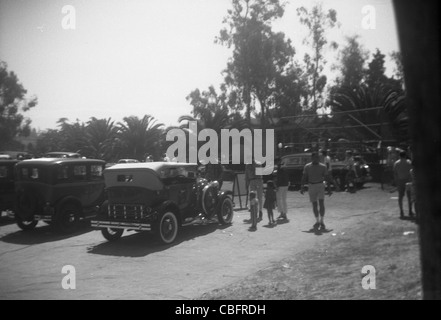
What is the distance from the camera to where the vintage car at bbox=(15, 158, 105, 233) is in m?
9.32

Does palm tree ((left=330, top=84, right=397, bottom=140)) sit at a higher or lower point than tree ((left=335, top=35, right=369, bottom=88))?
lower

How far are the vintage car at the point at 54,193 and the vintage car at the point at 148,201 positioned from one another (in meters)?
1.68

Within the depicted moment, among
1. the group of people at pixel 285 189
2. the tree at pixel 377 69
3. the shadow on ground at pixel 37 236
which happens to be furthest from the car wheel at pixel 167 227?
the tree at pixel 377 69

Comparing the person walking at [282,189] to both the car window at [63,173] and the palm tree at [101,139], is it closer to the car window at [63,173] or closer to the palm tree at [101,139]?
the car window at [63,173]

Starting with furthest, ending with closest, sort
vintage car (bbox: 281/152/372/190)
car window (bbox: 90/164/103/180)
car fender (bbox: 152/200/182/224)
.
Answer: vintage car (bbox: 281/152/372/190), car window (bbox: 90/164/103/180), car fender (bbox: 152/200/182/224)

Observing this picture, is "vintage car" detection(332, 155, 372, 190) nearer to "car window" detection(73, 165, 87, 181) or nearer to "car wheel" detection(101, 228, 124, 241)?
"car wheel" detection(101, 228, 124, 241)

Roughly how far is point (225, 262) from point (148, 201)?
8.45 ft

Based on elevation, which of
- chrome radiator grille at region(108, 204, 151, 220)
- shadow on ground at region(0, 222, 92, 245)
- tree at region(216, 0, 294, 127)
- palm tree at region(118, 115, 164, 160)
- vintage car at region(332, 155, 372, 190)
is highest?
tree at region(216, 0, 294, 127)

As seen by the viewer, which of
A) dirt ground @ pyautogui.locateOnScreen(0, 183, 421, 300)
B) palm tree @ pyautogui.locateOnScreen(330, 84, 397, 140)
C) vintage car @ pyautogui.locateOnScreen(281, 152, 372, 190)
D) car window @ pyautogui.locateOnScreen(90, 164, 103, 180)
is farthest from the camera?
palm tree @ pyautogui.locateOnScreen(330, 84, 397, 140)

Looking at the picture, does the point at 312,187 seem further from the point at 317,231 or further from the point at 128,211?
the point at 128,211

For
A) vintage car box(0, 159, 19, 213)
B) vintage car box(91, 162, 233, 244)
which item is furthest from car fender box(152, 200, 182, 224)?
vintage car box(0, 159, 19, 213)

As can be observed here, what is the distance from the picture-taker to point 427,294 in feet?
8.66

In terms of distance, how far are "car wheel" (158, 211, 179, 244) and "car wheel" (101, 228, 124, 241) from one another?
135 centimetres

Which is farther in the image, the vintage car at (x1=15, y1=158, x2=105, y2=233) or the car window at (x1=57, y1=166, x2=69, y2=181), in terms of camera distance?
the car window at (x1=57, y1=166, x2=69, y2=181)
